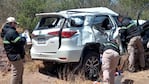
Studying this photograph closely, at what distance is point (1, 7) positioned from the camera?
75.8ft

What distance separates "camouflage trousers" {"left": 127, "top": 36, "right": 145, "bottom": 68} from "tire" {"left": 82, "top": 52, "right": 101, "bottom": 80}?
0.92m

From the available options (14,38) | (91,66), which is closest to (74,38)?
(91,66)

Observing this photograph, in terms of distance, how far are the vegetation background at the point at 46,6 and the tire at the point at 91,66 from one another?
4829 millimetres

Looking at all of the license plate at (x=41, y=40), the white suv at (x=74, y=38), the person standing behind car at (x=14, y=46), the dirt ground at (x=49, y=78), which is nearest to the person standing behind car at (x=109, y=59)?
the dirt ground at (x=49, y=78)

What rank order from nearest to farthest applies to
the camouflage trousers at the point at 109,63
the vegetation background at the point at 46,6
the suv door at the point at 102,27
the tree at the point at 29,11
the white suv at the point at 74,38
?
the camouflage trousers at the point at 109,63 → the white suv at the point at 74,38 → the suv door at the point at 102,27 → the tree at the point at 29,11 → the vegetation background at the point at 46,6

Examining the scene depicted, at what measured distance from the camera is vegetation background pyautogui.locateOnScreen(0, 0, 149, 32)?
15656mm

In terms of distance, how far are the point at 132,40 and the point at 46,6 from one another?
23.1 feet

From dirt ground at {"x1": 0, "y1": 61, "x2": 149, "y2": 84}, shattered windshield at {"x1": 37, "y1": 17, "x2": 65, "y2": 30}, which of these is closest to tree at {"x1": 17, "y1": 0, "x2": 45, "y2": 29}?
dirt ground at {"x1": 0, "y1": 61, "x2": 149, "y2": 84}

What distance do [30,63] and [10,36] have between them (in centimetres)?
306

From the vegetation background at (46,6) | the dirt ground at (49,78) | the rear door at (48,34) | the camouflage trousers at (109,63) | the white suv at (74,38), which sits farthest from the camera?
→ the vegetation background at (46,6)

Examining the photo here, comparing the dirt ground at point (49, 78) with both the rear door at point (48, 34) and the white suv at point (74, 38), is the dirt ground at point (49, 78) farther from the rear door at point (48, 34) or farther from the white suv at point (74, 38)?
the rear door at point (48, 34)

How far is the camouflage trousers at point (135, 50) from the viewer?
433 inches

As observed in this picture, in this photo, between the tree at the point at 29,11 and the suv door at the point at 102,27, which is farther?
the tree at the point at 29,11

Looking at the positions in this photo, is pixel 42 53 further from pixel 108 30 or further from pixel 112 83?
pixel 112 83
